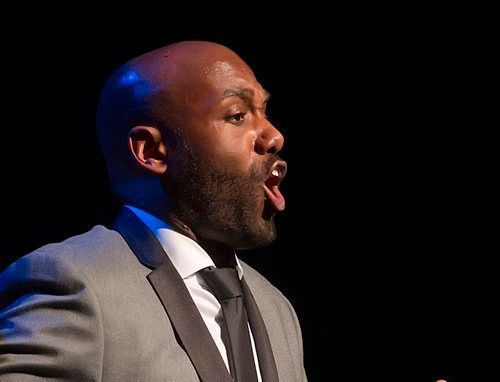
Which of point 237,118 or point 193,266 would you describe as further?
point 237,118

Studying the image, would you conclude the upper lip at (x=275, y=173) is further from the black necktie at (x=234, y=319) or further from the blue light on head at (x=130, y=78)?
the blue light on head at (x=130, y=78)

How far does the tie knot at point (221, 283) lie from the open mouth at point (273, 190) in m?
0.18

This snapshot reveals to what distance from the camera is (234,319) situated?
6.28ft

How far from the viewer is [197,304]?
1886mm

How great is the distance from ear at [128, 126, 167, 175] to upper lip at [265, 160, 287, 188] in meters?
0.23

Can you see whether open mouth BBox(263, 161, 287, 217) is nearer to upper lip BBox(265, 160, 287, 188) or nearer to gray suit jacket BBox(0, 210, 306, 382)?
upper lip BBox(265, 160, 287, 188)

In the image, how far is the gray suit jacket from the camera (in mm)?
→ 1650

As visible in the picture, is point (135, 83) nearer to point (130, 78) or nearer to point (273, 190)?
point (130, 78)

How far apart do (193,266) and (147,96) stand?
395mm

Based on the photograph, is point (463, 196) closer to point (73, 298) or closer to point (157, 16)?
point (157, 16)

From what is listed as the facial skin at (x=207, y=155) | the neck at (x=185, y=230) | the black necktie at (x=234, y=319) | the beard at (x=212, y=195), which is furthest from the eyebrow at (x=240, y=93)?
the black necktie at (x=234, y=319)

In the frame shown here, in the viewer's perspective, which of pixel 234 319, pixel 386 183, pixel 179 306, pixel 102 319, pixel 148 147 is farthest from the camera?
pixel 386 183

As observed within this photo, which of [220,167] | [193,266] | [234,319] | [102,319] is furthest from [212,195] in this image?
[102,319]

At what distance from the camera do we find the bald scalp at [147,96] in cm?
202
